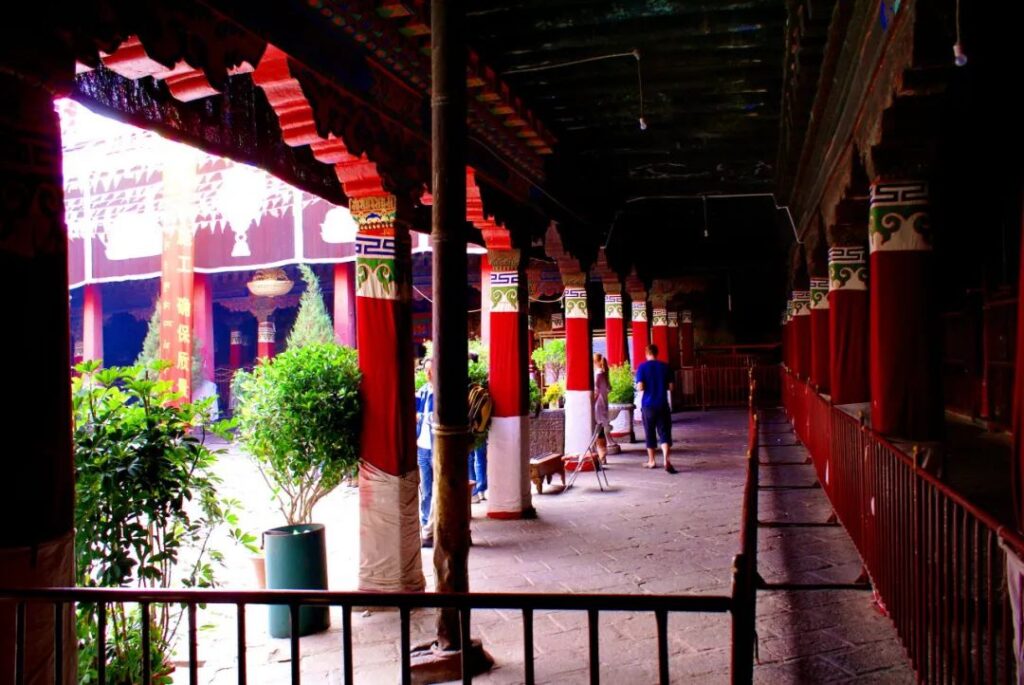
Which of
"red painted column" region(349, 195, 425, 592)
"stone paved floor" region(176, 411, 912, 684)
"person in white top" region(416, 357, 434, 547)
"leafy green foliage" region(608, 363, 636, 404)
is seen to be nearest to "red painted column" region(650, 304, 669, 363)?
"leafy green foliage" region(608, 363, 636, 404)

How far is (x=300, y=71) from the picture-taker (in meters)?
4.59

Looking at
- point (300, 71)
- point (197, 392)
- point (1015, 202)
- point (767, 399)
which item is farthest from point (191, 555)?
point (767, 399)

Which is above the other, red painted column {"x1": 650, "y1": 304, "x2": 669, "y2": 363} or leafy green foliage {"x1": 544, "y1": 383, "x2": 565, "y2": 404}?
red painted column {"x1": 650, "y1": 304, "x2": 669, "y2": 363}

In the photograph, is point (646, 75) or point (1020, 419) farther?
point (646, 75)

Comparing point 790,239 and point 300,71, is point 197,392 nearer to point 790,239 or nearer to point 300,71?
point 790,239

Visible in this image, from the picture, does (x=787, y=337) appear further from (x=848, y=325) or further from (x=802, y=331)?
(x=848, y=325)

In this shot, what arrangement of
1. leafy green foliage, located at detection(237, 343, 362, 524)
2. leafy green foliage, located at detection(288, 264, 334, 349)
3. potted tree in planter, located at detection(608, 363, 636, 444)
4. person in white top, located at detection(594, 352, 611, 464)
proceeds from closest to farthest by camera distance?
leafy green foliage, located at detection(237, 343, 362, 524) → person in white top, located at detection(594, 352, 611, 464) → potted tree in planter, located at detection(608, 363, 636, 444) → leafy green foliage, located at detection(288, 264, 334, 349)

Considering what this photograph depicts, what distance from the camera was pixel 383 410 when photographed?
5730 millimetres

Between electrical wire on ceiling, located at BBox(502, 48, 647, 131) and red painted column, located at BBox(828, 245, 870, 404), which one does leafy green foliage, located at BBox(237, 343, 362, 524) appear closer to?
electrical wire on ceiling, located at BBox(502, 48, 647, 131)

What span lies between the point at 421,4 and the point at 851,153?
11.9 ft

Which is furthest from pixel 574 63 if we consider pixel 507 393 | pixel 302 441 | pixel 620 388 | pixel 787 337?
pixel 787 337

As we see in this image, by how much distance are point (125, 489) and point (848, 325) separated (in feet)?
25.9

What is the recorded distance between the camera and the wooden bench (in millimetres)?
10042

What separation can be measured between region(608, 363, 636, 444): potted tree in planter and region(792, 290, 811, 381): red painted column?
3.59 metres
